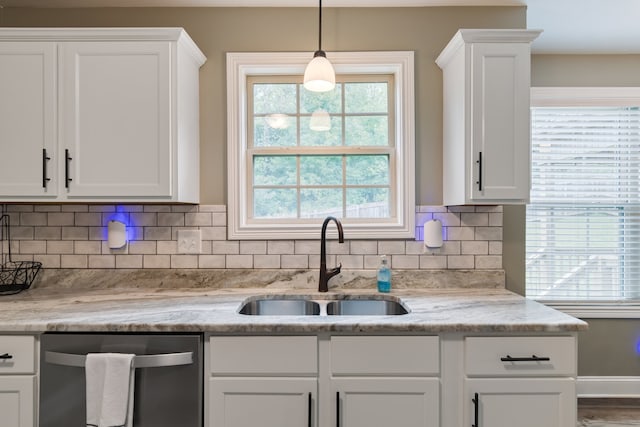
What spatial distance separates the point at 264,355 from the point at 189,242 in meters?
0.95

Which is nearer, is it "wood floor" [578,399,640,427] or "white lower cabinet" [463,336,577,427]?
"white lower cabinet" [463,336,577,427]

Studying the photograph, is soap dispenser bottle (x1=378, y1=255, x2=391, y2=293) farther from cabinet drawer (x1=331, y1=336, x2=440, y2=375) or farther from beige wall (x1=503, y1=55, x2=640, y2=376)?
beige wall (x1=503, y1=55, x2=640, y2=376)

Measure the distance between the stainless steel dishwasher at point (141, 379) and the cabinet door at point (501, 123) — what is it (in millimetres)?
1472

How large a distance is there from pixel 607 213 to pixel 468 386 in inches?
85.9

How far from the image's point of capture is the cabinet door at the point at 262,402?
1519 mm

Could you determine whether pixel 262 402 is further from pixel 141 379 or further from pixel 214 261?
pixel 214 261

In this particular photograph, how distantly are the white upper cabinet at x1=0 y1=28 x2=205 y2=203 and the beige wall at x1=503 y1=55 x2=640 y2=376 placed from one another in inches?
102

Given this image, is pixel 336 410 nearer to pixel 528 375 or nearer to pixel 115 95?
pixel 528 375

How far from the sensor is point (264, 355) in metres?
1.52

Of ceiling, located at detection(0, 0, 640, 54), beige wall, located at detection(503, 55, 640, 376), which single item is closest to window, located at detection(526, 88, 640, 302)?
beige wall, located at detection(503, 55, 640, 376)

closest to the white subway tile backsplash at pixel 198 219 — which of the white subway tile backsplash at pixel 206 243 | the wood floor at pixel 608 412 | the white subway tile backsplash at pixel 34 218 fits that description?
the white subway tile backsplash at pixel 206 243

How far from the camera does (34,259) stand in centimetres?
221

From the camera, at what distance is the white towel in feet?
4.70

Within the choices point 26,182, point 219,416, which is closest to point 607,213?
point 219,416
